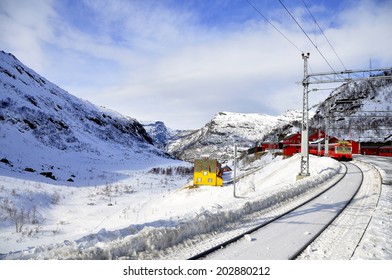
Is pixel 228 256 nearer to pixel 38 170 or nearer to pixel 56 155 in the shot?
pixel 38 170

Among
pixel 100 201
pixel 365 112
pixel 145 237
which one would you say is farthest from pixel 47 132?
pixel 365 112

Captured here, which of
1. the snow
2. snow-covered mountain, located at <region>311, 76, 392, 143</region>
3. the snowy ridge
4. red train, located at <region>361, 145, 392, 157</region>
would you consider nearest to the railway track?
the snow

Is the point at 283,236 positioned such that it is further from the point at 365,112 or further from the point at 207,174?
the point at 365,112

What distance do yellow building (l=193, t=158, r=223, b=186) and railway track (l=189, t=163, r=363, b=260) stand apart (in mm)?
18140

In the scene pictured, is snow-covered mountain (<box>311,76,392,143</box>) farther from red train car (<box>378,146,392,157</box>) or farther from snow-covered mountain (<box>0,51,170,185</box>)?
snow-covered mountain (<box>0,51,170,185</box>)

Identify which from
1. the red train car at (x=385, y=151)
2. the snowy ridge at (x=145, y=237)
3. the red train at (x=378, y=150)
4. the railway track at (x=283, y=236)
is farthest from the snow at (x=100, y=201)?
the red train at (x=378, y=150)

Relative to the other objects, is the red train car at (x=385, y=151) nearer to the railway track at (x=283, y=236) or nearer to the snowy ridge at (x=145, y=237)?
the railway track at (x=283, y=236)

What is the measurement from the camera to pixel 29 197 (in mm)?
18469

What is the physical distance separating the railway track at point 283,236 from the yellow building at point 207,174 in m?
18.1

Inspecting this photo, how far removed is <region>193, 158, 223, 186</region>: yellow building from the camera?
2983cm

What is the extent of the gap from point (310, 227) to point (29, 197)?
56.7ft

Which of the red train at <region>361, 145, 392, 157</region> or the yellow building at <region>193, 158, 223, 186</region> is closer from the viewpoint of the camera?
the yellow building at <region>193, 158, 223, 186</region>

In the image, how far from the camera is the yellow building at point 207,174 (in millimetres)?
29828

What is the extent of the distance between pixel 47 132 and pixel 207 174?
1301 inches
